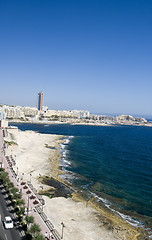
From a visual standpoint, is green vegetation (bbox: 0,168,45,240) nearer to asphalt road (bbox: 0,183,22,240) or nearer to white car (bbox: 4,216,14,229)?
asphalt road (bbox: 0,183,22,240)

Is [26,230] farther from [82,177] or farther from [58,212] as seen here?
[82,177]

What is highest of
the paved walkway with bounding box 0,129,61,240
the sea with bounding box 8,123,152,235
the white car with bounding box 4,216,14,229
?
the white car with bounding box 4,216,14,229

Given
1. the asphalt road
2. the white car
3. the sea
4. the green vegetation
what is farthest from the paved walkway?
the sea

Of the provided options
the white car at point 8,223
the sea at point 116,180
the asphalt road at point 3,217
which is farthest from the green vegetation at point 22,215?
the sea at point 116,180

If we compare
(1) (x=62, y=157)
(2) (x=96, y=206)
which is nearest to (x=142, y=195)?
(2) (x=96, y=206)

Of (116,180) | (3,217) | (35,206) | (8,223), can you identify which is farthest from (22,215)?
(116,180)

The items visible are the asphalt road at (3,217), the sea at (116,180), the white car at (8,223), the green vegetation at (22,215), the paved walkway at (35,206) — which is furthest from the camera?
the sea at (116,180)

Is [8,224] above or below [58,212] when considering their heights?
above

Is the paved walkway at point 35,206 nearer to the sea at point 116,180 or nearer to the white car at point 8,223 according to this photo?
the white car at point 8,223
